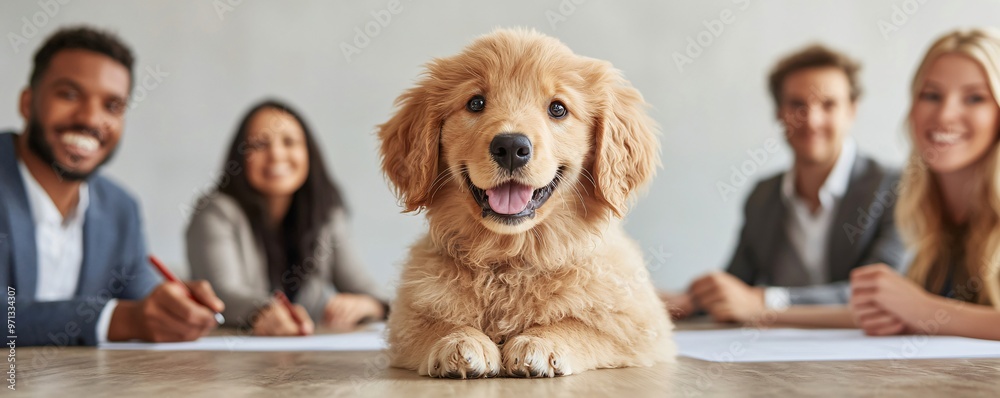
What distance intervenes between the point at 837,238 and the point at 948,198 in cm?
124

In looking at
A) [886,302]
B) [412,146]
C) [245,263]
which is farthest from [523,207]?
[245,263]

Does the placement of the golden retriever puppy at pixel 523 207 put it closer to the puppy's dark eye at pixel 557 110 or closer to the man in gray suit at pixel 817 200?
the puppy's dark eye at pixel 557 110

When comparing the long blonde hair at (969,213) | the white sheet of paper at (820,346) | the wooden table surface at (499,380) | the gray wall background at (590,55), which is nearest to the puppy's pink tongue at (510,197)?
the wooden table surface at (499,380)

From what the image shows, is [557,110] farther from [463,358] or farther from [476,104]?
[463,358]

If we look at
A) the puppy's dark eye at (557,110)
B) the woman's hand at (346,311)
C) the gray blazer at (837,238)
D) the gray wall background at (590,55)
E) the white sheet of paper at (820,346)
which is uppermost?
the gray wall background at (590,55)

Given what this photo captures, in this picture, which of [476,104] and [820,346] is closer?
[476,104]

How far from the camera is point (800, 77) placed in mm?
4891

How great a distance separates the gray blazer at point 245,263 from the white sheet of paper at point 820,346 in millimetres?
2185

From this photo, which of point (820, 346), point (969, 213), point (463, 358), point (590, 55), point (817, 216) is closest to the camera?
→ point (463, 358)

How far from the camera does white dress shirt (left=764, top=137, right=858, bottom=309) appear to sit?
4.64m

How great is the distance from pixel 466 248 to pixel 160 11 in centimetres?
449

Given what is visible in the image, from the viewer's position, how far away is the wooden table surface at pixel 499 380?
156 cm

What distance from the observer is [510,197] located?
1848 mm

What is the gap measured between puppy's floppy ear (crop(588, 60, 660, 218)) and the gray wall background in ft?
11.8
